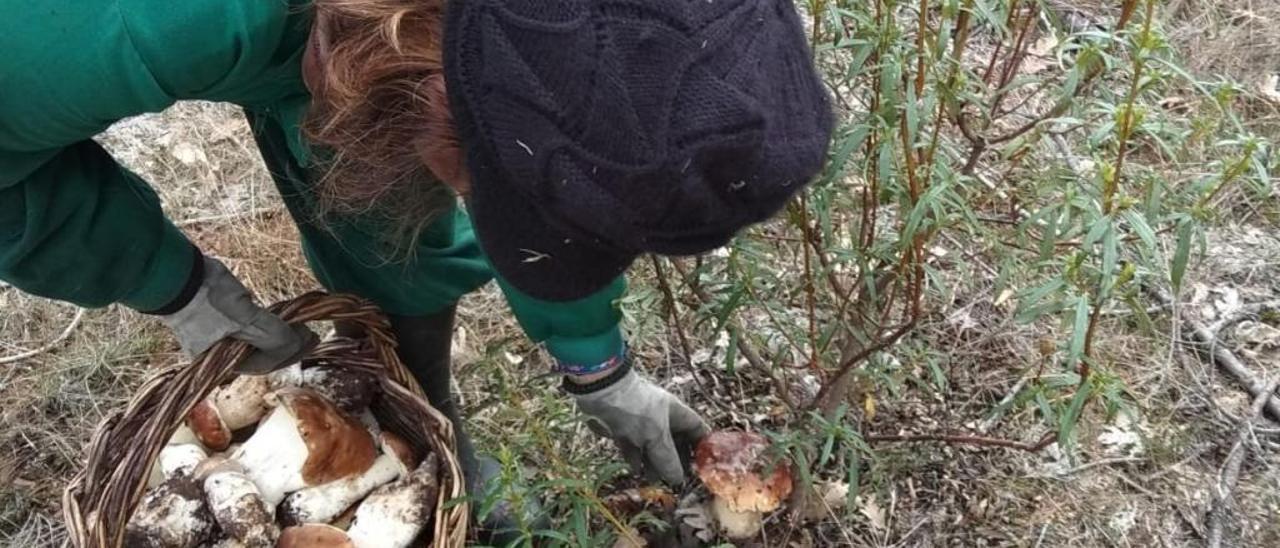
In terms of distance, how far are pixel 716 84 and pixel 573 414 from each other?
3.90ft

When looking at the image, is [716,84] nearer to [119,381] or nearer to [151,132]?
[119,381]

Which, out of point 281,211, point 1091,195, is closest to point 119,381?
point 281,211

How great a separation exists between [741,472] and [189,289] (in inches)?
40.0

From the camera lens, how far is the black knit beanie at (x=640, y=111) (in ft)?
3.79

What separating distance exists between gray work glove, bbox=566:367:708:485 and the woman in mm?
222

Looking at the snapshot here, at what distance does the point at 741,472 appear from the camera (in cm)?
210

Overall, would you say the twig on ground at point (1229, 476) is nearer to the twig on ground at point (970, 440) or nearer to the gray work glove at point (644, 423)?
the twig on ground at point (970, 440)

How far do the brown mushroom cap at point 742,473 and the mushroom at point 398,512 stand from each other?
499mm

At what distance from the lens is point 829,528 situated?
244cm

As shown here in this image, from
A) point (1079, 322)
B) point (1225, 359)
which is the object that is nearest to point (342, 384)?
point (1079, 322)

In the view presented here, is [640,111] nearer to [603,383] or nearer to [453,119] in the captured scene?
[453,119]

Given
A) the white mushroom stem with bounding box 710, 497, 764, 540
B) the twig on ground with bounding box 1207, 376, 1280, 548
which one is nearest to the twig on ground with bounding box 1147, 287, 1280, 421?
the twig on ground with bounding box 1207, 376, 1280, 548

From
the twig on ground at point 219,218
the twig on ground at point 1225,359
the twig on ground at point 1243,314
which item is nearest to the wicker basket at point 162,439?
the twig on ground at point 219,218

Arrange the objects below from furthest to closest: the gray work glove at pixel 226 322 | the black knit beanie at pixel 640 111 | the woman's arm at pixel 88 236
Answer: the gray work glove at pixel 226 322 < the woman's arm at pixel 88 236 < the black knit beanie at pixel 640 111
